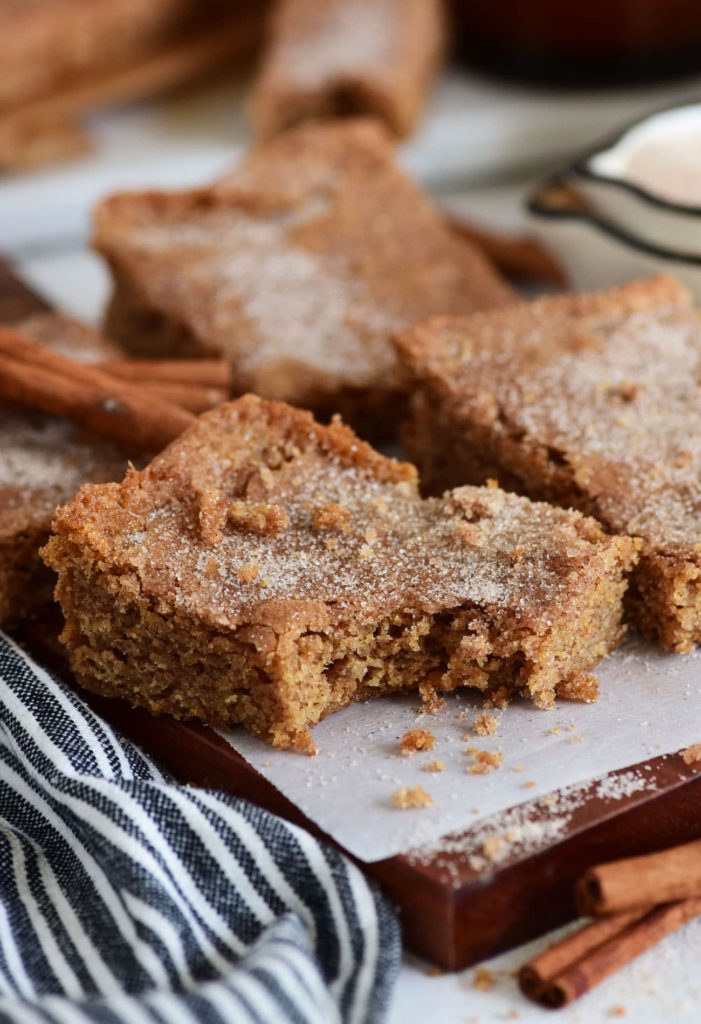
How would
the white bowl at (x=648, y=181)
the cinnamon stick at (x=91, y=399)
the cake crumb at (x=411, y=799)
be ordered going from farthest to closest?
1. the white bowl at (x=648, y=181)
2. the cinnamon stick at (x=91, y=399)
3. the cake crumb at (x=411, y=799)

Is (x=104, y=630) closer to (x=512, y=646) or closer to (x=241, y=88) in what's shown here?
(x=512, y=646)

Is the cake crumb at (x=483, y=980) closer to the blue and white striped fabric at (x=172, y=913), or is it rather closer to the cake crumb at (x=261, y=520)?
the blue and white striped fabric at (x=172, y=913)

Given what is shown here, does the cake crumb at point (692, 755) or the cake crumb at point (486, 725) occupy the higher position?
the cake crumb at point (692, 755)

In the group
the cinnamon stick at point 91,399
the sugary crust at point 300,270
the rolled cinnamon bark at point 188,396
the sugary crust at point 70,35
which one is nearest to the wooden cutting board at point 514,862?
the cinnamon stick at point 91,399

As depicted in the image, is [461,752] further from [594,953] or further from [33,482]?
[33,482]

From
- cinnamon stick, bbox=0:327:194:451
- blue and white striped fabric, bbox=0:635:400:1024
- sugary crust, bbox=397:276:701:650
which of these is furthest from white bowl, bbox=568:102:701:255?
blue and white striped fabric, bbox=0:635:400:1024

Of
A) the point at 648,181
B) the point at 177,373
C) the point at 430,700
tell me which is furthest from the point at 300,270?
the point at 430,700
